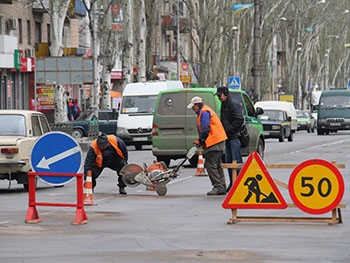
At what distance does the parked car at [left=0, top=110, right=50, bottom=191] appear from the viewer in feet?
69.0

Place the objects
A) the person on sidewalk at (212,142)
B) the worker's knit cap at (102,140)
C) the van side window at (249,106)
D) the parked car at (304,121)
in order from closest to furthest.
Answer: the worker's knit cap at (102,140) → the person on sidewalk at (212,142) → the van side window at (249,106) → the parked car at (304,121)

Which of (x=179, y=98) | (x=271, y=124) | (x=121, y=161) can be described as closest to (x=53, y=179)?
(x=121, y=161)

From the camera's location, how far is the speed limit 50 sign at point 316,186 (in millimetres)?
14547

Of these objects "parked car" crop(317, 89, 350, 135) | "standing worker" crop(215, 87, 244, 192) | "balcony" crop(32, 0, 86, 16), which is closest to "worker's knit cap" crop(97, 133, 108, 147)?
"standing worker" crop(215, 87, 244, 192)

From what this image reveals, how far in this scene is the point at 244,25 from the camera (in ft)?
287

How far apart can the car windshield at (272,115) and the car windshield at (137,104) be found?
11.6 m

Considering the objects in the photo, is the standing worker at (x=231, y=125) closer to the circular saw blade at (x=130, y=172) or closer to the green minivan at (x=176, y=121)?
the circular saw blade at (x=130, y=172)

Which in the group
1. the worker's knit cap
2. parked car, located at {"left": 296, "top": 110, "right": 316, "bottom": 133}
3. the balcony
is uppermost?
the balcony

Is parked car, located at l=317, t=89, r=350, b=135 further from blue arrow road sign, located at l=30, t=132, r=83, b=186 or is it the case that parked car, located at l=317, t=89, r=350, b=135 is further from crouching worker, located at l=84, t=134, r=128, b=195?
blue arrow road sign, located at l=30, t=132, r=83, b=186

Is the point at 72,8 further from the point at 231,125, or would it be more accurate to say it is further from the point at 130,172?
the point at 231,125

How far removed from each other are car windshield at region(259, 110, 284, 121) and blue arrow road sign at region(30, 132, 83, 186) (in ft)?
115

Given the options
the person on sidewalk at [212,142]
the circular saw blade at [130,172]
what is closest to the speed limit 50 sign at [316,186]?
the person on sidewalk at [212,142]

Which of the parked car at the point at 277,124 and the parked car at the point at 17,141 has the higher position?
the parked car at the point at 17,141

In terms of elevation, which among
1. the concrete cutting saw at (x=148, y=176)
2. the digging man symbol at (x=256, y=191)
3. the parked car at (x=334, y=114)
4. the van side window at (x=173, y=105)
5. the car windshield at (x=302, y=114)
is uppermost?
the van side window at (x=173, y=105)
